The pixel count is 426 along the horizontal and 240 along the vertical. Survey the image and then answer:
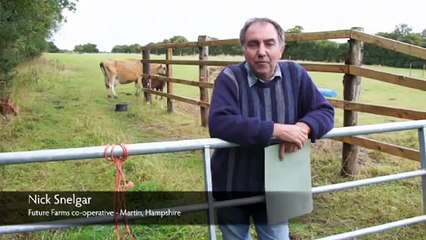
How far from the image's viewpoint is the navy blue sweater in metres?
1.66

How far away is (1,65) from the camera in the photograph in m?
7.47

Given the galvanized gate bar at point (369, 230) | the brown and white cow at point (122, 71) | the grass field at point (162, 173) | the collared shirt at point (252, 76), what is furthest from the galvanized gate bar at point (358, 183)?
the brown and white cow at point (122, 71)

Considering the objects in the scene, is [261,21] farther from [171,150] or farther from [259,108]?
[171,150]

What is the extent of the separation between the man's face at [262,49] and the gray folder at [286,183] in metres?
0.31

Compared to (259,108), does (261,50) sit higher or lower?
higher

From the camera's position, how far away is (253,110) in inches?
66.0

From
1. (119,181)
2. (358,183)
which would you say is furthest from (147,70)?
(119,181)

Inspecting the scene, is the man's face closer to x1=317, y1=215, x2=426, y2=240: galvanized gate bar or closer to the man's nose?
the man's nose

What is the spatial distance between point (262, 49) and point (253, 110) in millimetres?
240

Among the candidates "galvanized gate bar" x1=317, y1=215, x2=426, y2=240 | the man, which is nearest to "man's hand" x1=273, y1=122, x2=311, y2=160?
the man

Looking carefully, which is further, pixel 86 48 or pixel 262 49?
pixel 86 48

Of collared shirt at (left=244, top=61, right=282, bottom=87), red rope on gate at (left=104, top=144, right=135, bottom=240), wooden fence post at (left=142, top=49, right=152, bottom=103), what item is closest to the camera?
red rope on gate at (left=104, top=144, right=135, bottom=240)

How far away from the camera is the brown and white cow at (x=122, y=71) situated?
1340 centimetres

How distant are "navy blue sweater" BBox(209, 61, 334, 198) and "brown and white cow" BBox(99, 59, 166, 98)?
11.7 meters
